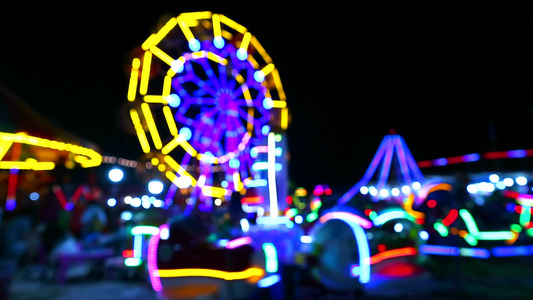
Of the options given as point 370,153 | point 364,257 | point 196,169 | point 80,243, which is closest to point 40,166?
point 80,243

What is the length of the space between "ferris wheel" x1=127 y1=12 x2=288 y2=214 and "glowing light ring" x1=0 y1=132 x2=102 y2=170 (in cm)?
313

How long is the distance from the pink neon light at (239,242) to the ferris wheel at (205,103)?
214 cm

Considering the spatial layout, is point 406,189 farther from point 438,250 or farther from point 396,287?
point 396,287

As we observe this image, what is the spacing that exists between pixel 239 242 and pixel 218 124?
4102 millimetres

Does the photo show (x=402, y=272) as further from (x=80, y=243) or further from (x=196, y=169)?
(x=80, y=243)

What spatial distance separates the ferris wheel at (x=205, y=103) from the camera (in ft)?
27.8

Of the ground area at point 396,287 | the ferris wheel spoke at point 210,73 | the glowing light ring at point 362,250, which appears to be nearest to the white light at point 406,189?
the ground area at point 396,287

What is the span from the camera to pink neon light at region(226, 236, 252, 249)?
18.6 feet

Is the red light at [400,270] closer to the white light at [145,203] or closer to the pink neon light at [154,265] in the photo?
the pink neon light at [154,265]

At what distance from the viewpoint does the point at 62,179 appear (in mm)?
12438

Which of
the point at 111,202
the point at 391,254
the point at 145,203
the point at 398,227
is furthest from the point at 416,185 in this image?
the point at 111,202

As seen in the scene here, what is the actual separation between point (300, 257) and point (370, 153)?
2923 centimetres

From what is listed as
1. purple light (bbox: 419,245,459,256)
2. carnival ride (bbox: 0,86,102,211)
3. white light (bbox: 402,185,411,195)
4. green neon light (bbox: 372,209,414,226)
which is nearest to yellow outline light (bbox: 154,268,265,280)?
green neon light (bbox: 372,209,414,226)

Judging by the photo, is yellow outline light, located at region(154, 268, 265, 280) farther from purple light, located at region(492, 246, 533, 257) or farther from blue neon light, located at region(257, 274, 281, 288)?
purple light, located at region(492, 246, 533, 257)
